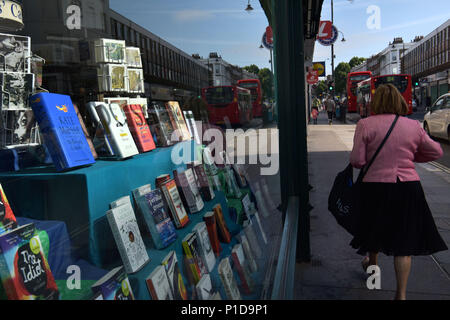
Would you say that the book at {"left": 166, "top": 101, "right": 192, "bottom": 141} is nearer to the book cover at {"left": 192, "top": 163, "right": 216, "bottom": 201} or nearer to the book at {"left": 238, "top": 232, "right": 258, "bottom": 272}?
the book cover at {"left": 192, "top": 163, "right": 216, "bottom": 201}

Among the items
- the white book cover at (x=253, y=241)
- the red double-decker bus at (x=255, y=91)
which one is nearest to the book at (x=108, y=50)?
the red double-decker bus at (x=255, y=91)

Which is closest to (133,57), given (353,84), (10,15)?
(10,15)

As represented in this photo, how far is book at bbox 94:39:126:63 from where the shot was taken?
Result: 155 cm

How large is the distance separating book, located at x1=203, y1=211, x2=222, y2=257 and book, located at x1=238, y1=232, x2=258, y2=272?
0.60 feet

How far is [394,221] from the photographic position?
9.01ft

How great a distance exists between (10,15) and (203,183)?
1662 mm

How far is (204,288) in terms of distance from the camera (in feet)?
5.51

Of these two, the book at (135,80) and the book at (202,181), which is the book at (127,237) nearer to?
the book at (135,80)

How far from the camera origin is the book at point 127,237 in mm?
1569

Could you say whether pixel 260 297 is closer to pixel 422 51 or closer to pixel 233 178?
pixel 233 178

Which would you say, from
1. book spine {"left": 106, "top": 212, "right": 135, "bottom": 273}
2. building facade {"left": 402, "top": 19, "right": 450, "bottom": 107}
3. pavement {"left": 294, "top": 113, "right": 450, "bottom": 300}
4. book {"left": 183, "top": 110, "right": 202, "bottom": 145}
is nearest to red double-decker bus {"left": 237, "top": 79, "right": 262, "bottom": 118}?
book {"left": 183, "top": 110, "right": 202, "bottom": 145}

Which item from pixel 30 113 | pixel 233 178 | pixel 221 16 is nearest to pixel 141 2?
pixel 30 113

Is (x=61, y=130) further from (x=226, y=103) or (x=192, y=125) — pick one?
(x=226, y=103)

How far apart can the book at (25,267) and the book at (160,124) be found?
118 cm
